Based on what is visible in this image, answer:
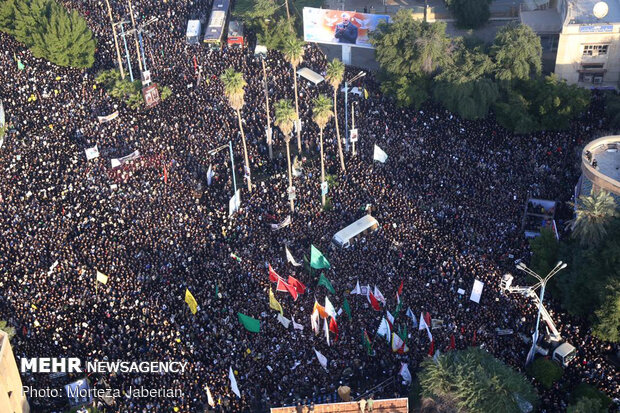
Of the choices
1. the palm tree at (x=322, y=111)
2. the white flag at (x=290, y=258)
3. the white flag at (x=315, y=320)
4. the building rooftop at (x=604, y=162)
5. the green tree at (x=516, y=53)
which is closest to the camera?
the white flag at (x=315, y=320)

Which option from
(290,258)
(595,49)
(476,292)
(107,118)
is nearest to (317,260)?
(290,258)

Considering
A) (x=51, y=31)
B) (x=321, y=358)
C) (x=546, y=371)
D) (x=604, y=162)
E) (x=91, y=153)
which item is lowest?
(x=546, y=371)

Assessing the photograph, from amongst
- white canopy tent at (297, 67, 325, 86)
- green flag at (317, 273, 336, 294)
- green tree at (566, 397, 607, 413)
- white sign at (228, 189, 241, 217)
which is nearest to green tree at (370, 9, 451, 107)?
white canopy tent at (297, 67, 325, 86)

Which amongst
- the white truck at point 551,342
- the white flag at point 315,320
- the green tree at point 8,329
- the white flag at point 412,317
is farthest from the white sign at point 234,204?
the white truck at point 551,342

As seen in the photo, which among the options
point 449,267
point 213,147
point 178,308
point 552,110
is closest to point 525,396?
point 449,267

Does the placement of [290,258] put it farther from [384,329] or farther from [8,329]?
[8,329]

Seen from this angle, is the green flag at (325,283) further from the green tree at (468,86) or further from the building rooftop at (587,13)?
the building rooftop at (587,13)

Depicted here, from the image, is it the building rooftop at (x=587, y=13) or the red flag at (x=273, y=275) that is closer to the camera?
the red flag at (x=273, y=275)

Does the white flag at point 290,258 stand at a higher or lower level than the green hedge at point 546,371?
higher
